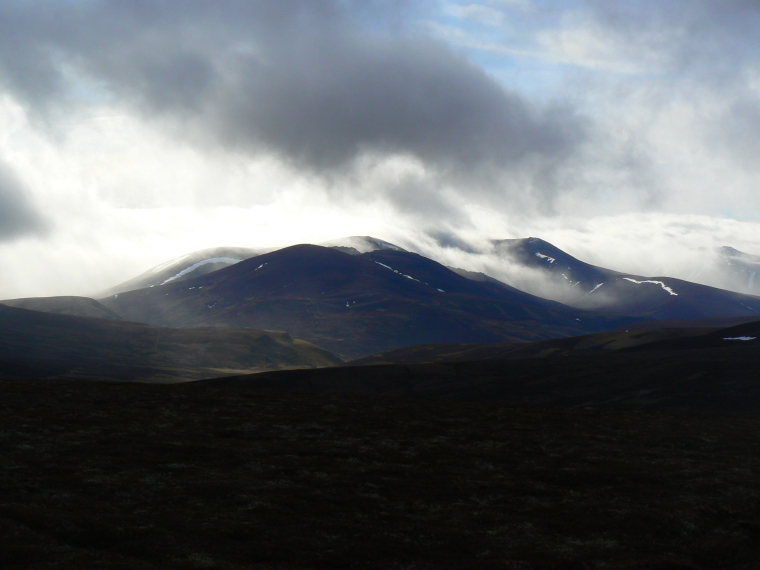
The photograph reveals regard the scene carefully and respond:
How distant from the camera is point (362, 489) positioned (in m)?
40.8

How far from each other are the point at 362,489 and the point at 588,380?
91.7m

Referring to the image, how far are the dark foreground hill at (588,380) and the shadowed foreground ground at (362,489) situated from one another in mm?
34020

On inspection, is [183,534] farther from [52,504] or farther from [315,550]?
[52,504]

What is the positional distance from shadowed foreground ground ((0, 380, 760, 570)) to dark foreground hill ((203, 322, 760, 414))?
34020mm

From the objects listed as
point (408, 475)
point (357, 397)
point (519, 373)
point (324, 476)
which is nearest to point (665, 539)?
point (408, 475)

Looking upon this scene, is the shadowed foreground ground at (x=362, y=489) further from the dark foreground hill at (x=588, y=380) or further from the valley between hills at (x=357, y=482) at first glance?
the dark foreground hill at (x=588, y=380)

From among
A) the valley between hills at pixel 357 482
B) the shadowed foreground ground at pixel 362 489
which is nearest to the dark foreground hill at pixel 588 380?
the valley between hills at pixel 357 482

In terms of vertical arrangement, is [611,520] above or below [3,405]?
below

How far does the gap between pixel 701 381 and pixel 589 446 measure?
209 ft

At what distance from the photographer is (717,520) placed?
36094 millimetres

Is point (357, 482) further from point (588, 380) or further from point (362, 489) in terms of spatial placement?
point (588, 380)

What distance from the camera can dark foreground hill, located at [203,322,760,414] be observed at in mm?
103750

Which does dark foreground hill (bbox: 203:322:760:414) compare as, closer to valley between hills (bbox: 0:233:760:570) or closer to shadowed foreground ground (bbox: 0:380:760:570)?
A: valley between hills (bbox: 0:233:760:570)

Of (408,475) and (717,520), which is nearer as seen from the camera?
(717,520)
